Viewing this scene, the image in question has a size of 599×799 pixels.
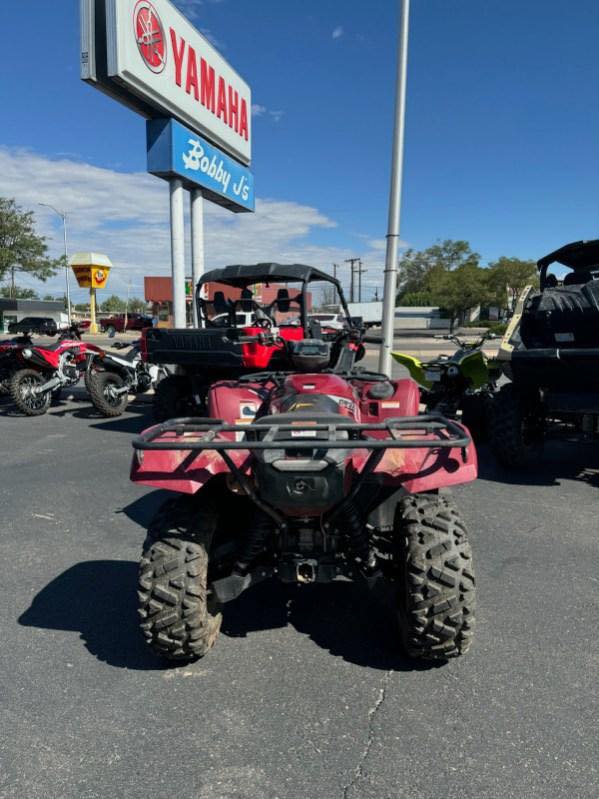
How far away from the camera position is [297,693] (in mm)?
2436

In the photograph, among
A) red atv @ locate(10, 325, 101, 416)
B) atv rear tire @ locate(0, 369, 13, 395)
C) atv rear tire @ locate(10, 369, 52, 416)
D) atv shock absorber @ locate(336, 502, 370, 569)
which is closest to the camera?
atv shock absorber @ locate(336, 502, 370, 569)

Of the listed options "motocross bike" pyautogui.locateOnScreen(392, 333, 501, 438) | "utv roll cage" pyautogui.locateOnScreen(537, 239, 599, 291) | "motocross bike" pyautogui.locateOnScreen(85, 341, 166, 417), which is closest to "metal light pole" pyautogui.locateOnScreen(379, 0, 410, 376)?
"motocross bike" pyautogui.locateOnScreen(392, 333, 501, 438)

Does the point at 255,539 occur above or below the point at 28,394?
above

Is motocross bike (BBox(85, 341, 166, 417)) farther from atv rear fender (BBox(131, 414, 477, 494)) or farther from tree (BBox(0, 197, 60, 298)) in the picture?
tree (BBox(0, 197, 60, 298))

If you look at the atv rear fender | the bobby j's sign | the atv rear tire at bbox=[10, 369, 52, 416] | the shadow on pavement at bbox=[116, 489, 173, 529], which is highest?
the bobby j's sign

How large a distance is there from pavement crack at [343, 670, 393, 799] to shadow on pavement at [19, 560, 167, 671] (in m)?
0.97

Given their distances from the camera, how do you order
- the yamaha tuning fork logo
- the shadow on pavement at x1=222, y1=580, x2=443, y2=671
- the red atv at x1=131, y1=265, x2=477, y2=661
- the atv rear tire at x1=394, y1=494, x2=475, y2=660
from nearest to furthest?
the red atv at x1=131, y1=265, x2=477, y2=661 → the atv rear tire at x1=394, y1=494, x2=475, y2=660 → the shadow on pavement at x1=222, y1=580, x2=443, y2=671 → the yamaha tuning fork logo

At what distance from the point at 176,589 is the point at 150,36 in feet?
34.0

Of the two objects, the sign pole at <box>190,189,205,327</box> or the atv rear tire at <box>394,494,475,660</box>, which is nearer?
the atv rear tire at <box>394,494,475,660</box>

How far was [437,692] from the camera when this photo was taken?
2428 mm

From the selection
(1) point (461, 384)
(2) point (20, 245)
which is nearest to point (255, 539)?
(1) point (461, 384)

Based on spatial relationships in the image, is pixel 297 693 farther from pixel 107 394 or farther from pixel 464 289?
pixel 464 289

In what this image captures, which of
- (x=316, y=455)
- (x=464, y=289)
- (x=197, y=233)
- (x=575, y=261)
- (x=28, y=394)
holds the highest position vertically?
(x=464, y=289)

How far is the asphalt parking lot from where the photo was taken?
197cm
